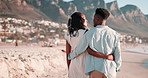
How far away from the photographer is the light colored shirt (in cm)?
221

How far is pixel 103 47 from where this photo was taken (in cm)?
226

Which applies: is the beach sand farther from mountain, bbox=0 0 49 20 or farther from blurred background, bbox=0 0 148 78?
mountain, bbox=0 0 49 20

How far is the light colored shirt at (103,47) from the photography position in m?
2.21

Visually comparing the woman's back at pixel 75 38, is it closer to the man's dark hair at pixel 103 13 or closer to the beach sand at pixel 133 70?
the man's dark hair at pixel 103 13

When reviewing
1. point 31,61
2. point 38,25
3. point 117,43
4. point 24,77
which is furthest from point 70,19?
point 38,25

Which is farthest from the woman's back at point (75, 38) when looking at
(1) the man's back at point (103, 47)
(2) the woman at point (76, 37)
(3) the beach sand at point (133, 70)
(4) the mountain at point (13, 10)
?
(4) the mountain at point (13, 10)

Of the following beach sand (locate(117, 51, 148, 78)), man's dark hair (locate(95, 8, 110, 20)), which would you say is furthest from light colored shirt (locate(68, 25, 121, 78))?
beach sand (locate(117, 51, 148, 78))

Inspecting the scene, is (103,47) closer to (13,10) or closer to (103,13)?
(103,13)

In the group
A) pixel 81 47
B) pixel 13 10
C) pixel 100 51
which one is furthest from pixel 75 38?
pixel 13 10

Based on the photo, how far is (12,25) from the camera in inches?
3634

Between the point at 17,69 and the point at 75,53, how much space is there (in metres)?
5.17

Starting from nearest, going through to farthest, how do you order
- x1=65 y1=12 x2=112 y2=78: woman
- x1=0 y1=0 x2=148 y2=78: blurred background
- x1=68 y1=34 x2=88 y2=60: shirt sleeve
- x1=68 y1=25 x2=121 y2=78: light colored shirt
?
1. x1=68 y1=25 x2=121 y2=78: light colored shirt
2. x1=68 y1=34 x2=88 y2=60: shirt sleeve
3. x1=65 y1=12 x2=112 y2=78: woman
4. x1=0 y1=0 x2=148 y2=78: blurred background

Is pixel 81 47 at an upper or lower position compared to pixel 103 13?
lower

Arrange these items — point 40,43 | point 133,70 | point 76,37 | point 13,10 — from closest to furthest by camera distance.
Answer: point 76,37
point 133,70
point 40,43
point 13,10
